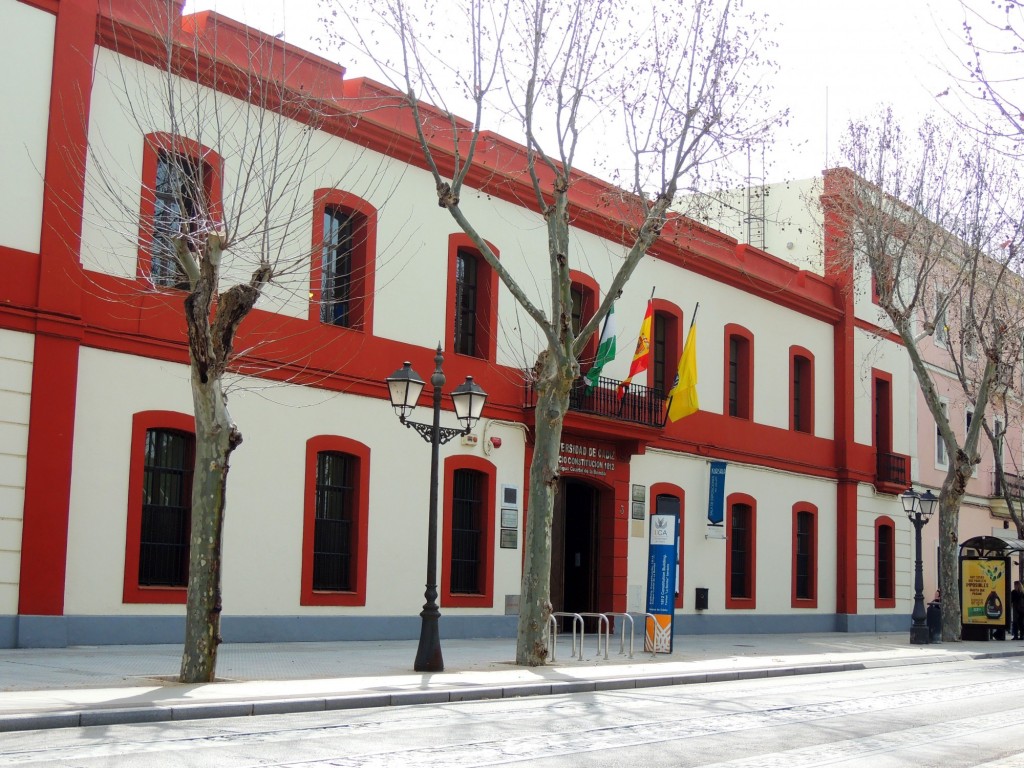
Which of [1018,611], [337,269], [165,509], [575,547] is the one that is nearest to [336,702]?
[165,509]

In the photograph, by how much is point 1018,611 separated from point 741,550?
8.00 meters

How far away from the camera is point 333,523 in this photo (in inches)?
805

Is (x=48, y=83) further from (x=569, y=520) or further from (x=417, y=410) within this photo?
(x=569, y=520)

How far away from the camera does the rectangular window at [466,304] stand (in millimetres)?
23188

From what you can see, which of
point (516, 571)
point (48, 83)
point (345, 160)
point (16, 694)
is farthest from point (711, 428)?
point (16, 694)

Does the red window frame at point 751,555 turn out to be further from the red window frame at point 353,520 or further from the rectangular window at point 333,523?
the rectangular window at point 333,523

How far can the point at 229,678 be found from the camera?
44.4ft

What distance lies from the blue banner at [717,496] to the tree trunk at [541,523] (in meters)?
12.1

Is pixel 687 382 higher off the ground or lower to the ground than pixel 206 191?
lower

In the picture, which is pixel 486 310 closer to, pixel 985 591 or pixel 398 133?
pixel 398 133

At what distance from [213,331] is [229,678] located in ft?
12.5

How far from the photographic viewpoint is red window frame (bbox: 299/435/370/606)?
19719mm

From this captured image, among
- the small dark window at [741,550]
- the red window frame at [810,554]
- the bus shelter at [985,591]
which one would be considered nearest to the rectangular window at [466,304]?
the small dark window at [741,550]

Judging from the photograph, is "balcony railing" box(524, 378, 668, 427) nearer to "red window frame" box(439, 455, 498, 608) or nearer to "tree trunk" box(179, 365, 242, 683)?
"red window frame" box(439, 455, 498, 608)
